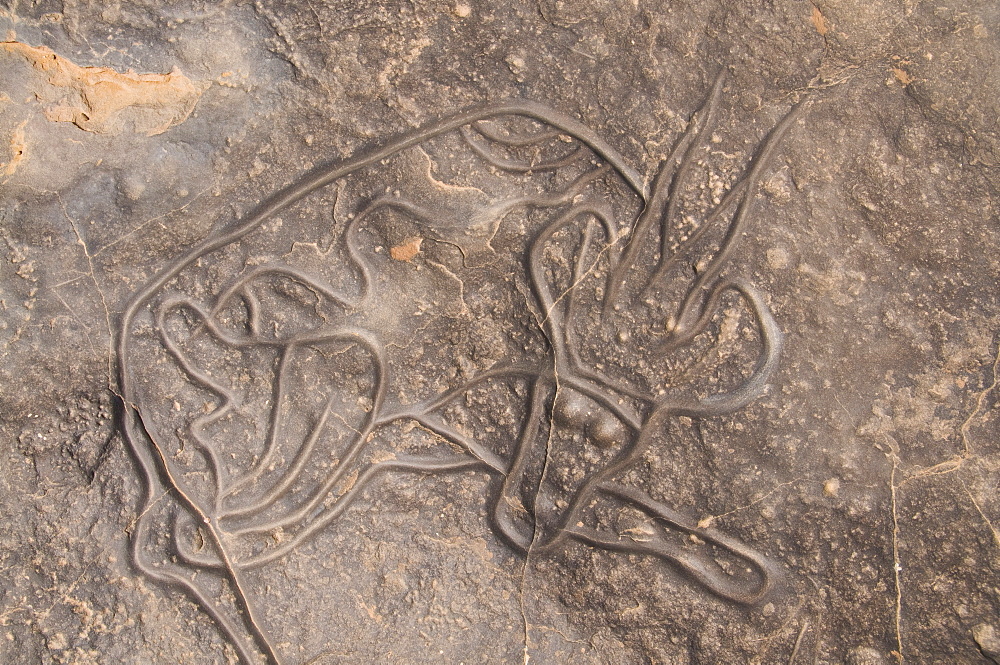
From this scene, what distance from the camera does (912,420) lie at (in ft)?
5.50

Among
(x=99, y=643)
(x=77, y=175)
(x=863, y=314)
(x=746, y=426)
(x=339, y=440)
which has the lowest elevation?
(x=99, y=643)

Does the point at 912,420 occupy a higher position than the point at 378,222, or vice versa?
the point at 912,420

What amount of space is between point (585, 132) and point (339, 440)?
0.90 metres

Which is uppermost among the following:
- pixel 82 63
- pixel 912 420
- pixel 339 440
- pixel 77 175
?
pixel 912 420

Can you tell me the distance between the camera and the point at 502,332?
181 cm

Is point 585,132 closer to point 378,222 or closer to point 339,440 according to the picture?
point 378,222

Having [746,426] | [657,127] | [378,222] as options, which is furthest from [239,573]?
[657,127]

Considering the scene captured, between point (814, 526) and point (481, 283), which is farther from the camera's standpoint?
point (481, 283)

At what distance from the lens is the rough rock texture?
5.54ft

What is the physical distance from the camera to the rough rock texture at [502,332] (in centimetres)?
169

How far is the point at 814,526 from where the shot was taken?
1.69 m

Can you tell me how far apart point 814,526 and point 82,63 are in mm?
1894

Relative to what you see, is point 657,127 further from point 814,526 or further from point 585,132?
point 814,526

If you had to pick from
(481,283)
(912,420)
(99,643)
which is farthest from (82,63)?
(912,420)
